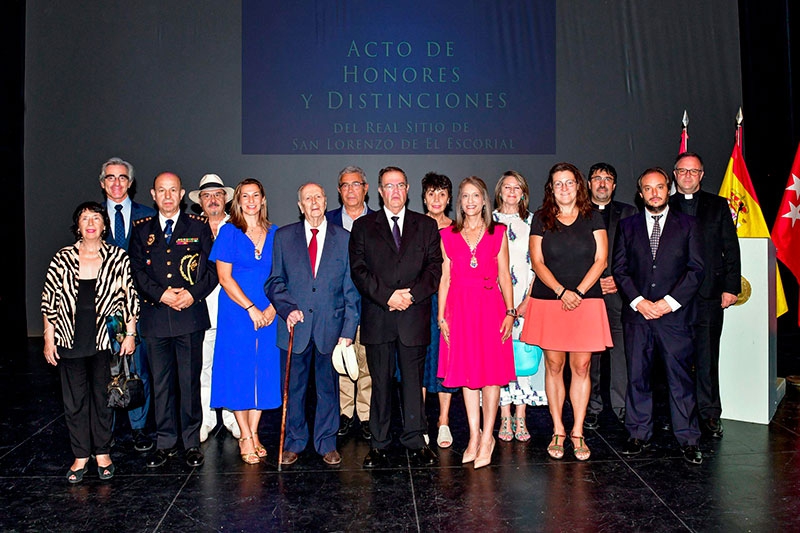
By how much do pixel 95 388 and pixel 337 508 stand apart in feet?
4.94

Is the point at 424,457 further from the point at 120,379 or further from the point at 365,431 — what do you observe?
the point at 120,379

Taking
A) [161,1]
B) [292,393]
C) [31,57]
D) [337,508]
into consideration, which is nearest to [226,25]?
[161,1]

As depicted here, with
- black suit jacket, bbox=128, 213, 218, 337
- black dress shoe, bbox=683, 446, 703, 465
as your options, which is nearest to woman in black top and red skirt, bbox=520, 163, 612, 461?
black dress shoe, bbox=683, 446, 703, 465

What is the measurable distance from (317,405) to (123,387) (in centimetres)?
106

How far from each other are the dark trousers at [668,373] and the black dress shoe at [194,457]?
2.55 meters

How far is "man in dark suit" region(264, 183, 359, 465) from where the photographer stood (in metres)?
3.81

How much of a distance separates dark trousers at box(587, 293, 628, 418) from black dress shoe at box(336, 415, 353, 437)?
64.4 inches

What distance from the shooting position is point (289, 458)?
3875 mm

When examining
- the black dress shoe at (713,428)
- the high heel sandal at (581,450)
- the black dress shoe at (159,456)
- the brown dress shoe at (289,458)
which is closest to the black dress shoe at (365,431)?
the brown dress shoe at (289,458)

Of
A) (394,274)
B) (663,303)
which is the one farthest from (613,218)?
(394,274)

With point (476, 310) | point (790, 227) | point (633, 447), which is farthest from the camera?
point (790, 227)

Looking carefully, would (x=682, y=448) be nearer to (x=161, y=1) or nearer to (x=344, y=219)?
(x=344, y=219)

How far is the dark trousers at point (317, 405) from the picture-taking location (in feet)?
12.7

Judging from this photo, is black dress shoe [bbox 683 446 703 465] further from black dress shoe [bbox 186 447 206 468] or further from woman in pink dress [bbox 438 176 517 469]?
black dress shoe [bbox 186 447 206 468]
